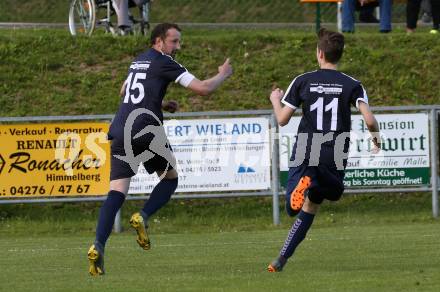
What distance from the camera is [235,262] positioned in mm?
10594

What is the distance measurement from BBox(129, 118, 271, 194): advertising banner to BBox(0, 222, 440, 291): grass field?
1137 millimetres

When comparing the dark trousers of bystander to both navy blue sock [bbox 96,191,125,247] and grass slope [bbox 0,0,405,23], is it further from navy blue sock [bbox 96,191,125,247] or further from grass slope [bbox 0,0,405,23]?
navy blue sock [bbox 96,191,125,247]

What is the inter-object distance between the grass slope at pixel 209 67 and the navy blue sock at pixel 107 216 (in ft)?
28.6

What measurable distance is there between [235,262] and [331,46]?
234 cm

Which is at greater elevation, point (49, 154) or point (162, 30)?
point (162, 30)

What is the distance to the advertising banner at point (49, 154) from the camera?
617 inches

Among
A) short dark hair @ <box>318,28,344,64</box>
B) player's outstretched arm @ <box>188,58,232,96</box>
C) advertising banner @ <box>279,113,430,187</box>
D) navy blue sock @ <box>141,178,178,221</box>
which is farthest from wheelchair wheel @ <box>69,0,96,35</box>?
short dark hair @ <box>318,28,344,64</box>

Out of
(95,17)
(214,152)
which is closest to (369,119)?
(214,152)

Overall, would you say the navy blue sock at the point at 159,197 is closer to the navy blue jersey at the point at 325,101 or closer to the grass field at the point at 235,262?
the grass field at the point at 235,262

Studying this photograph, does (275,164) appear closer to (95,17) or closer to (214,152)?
(214,152)

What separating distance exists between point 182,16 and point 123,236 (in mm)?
10035

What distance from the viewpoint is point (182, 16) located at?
963 inches

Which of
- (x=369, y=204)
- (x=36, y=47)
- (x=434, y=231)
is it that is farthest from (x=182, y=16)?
(x=434, y=231)

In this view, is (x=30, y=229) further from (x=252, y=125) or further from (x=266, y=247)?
(x=266, y=247)
